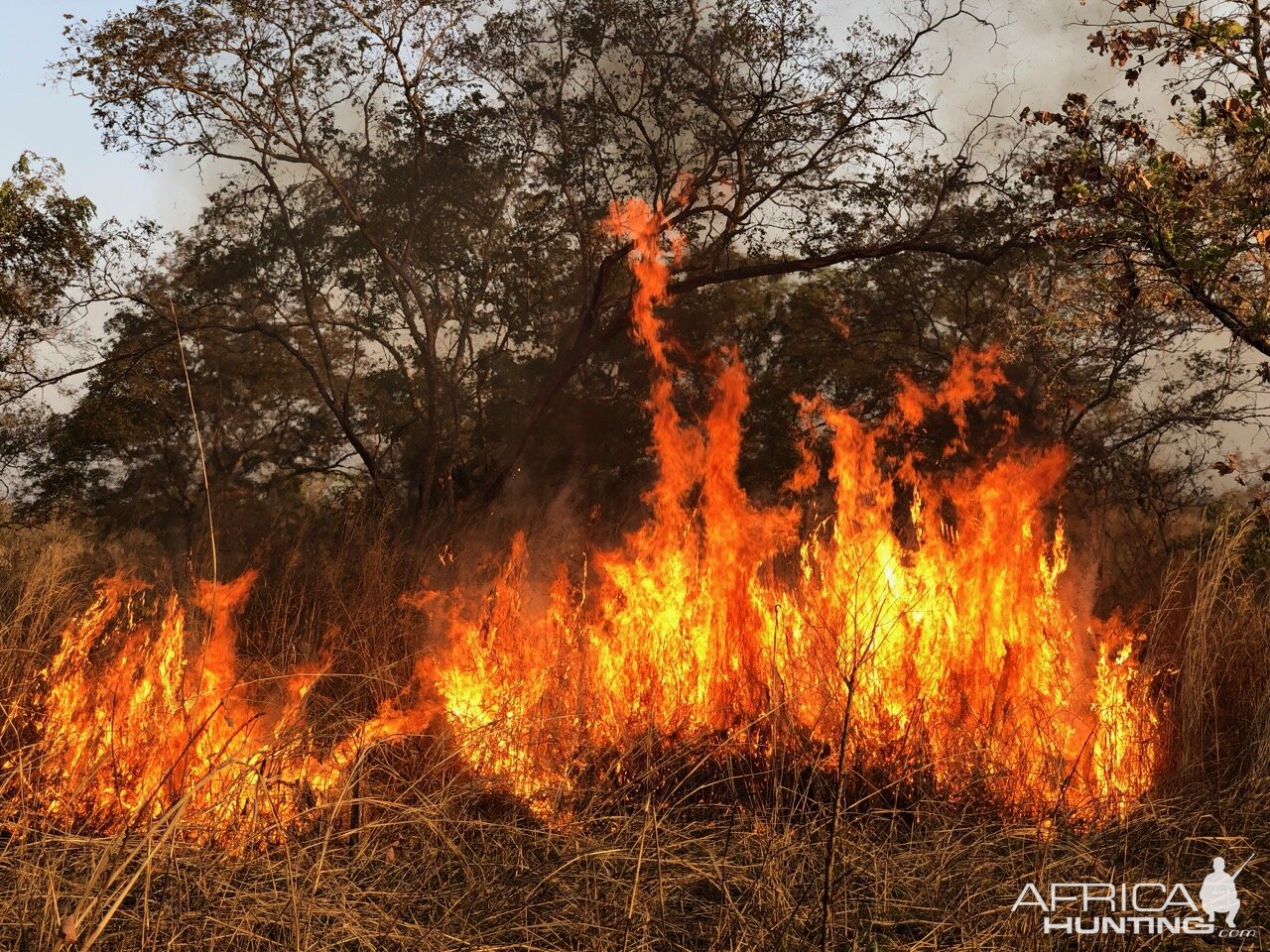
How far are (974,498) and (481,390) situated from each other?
10006mm

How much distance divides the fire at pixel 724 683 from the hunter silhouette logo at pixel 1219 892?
544mm

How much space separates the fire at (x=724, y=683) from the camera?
15.1 feet

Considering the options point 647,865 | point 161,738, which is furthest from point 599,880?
point 161,738

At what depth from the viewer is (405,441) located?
16.2 m

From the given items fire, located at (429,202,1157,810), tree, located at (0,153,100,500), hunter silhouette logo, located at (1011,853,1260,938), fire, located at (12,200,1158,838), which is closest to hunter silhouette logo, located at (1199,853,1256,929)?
hunter silhouette logo, located at (1011,853,1260,938)

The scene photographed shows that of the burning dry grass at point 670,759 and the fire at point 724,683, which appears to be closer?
the burning dry grass at point 670,759

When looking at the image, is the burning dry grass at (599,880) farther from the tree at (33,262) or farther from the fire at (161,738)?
the tree at (33,262)

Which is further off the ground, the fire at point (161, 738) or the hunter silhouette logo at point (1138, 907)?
the fire at point (161, 738)

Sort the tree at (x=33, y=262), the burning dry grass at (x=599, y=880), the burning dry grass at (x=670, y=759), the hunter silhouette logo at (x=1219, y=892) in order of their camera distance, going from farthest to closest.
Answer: the tree at (x=33, y=262) < the hunter silhouette logo at (x=1219, y=892) < the burning dry grass at (x=670, y=759) < the burning dry grass at (x=599, y=880)

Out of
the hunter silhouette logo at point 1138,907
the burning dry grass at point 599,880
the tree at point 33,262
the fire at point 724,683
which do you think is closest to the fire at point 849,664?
the fire at point 724,683

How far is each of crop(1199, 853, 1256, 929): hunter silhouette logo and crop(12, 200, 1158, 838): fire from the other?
1.78 ft

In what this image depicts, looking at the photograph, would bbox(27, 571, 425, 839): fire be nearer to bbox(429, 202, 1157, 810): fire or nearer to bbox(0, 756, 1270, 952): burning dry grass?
bbox(0, 756, 1270, 952): burning dry grass

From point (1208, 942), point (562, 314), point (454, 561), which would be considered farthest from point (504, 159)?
point (1208, 942)

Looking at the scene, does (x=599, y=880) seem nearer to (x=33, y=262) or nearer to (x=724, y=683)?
(x=724, y=683)
